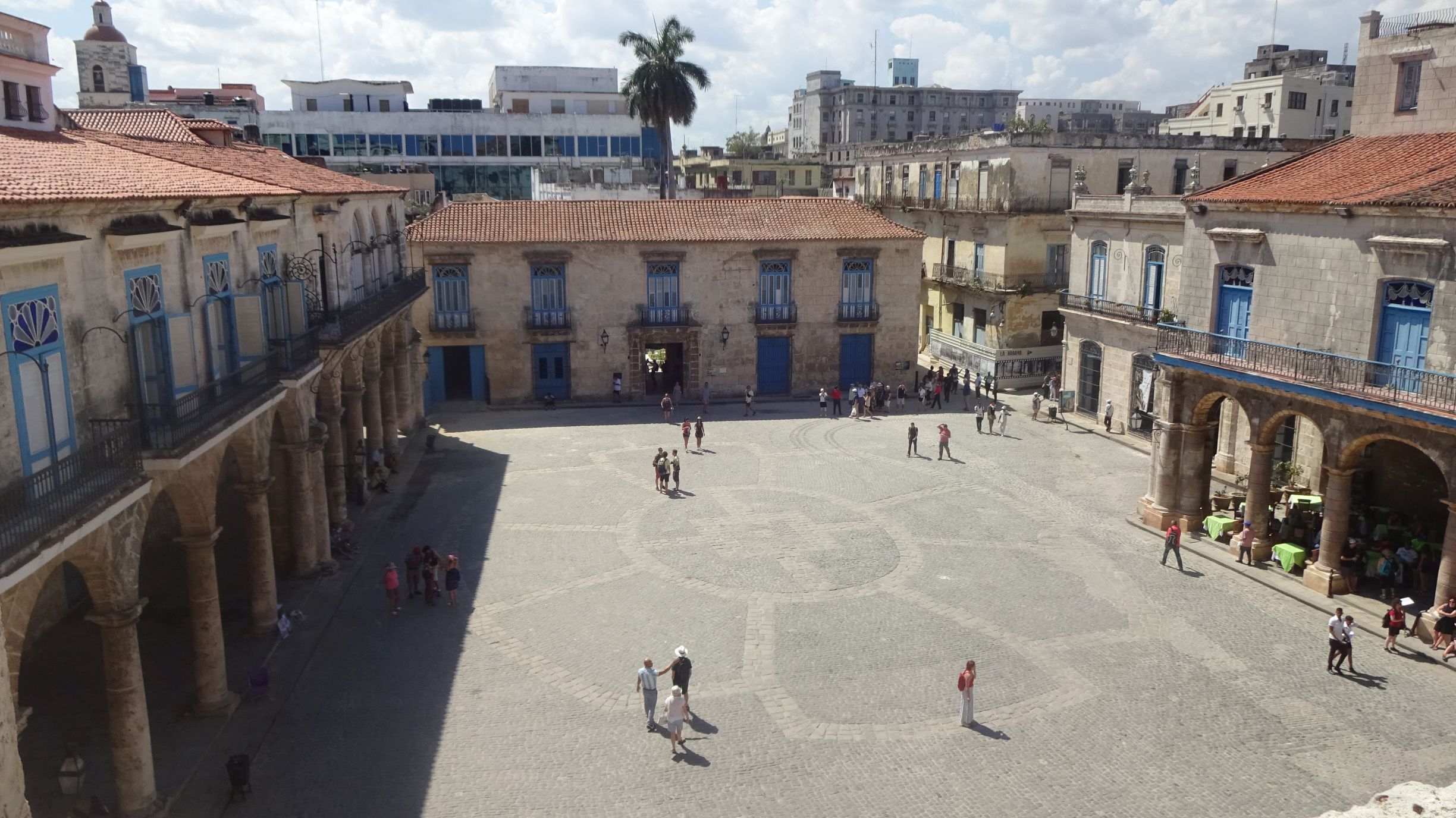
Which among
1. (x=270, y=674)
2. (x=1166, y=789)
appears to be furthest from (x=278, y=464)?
(x=1166, y=789)

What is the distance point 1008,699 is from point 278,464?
1569cm

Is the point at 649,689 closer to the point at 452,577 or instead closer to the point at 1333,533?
the point at 452,577

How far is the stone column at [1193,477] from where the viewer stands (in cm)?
2542

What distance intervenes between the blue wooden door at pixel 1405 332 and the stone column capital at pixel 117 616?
70.7 feet

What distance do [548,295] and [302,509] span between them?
19152 mm

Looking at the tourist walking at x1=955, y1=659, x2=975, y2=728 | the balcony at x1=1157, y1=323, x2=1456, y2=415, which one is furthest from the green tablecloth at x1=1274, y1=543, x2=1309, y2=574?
the tourist walking at x1=955, y1=659, x2=975, y2=728

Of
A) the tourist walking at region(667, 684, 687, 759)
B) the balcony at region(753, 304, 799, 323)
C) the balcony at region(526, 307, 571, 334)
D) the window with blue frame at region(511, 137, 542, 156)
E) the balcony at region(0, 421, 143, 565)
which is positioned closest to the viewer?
the balcony at region(0, 421, 143, 565)

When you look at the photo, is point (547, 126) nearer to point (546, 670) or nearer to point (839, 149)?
point (839, 149)

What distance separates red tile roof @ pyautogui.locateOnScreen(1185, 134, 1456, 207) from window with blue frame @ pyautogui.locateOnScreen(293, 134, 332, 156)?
5596cm

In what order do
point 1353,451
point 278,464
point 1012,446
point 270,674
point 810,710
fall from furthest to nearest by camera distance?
1. point 1012,446
2. point 278,464
3. point 1353,451
4. point 270,674
5. point 810,710

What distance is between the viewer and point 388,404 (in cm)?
3281

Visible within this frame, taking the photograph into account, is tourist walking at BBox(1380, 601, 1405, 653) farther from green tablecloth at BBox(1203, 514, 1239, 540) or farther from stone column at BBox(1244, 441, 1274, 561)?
green tablecloth at BBox(1203, 514, 1239, 540)

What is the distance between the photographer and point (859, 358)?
43281mm

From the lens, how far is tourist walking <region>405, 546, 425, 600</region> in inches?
856
